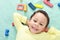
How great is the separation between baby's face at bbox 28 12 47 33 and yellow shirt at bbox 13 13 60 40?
0.03 m

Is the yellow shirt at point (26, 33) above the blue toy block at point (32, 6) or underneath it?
underneath

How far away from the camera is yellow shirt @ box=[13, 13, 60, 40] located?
1313 mm

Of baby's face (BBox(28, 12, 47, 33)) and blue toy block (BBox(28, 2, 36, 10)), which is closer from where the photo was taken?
baby's face (BBox(28, 12, 47, 33))

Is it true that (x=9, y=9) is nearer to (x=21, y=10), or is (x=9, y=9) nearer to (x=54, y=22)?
(x=21, y=10)

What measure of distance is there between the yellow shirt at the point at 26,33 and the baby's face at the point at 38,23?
0.03 metres

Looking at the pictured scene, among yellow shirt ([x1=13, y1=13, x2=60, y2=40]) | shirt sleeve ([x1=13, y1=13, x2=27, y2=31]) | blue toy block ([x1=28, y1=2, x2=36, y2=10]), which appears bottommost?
yellow shirt ([x1=13, y1=13, x2=60, y2=40])

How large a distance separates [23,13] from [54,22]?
24 centimetres

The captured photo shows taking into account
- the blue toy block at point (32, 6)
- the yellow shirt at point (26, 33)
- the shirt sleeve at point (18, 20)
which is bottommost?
the yellow shirt at point (26, 33)

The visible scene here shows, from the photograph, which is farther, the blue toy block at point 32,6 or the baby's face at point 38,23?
the blue toy block at point 32,6

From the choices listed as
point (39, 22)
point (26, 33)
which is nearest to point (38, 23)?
point (39, 22)

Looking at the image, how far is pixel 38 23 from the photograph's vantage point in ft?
4.25

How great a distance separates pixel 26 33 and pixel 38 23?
116mm

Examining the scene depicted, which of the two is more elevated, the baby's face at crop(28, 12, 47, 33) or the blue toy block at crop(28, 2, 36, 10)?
the blue toy block at crop(28, 2, 36, 10)

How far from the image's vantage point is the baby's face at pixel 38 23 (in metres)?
1.29
